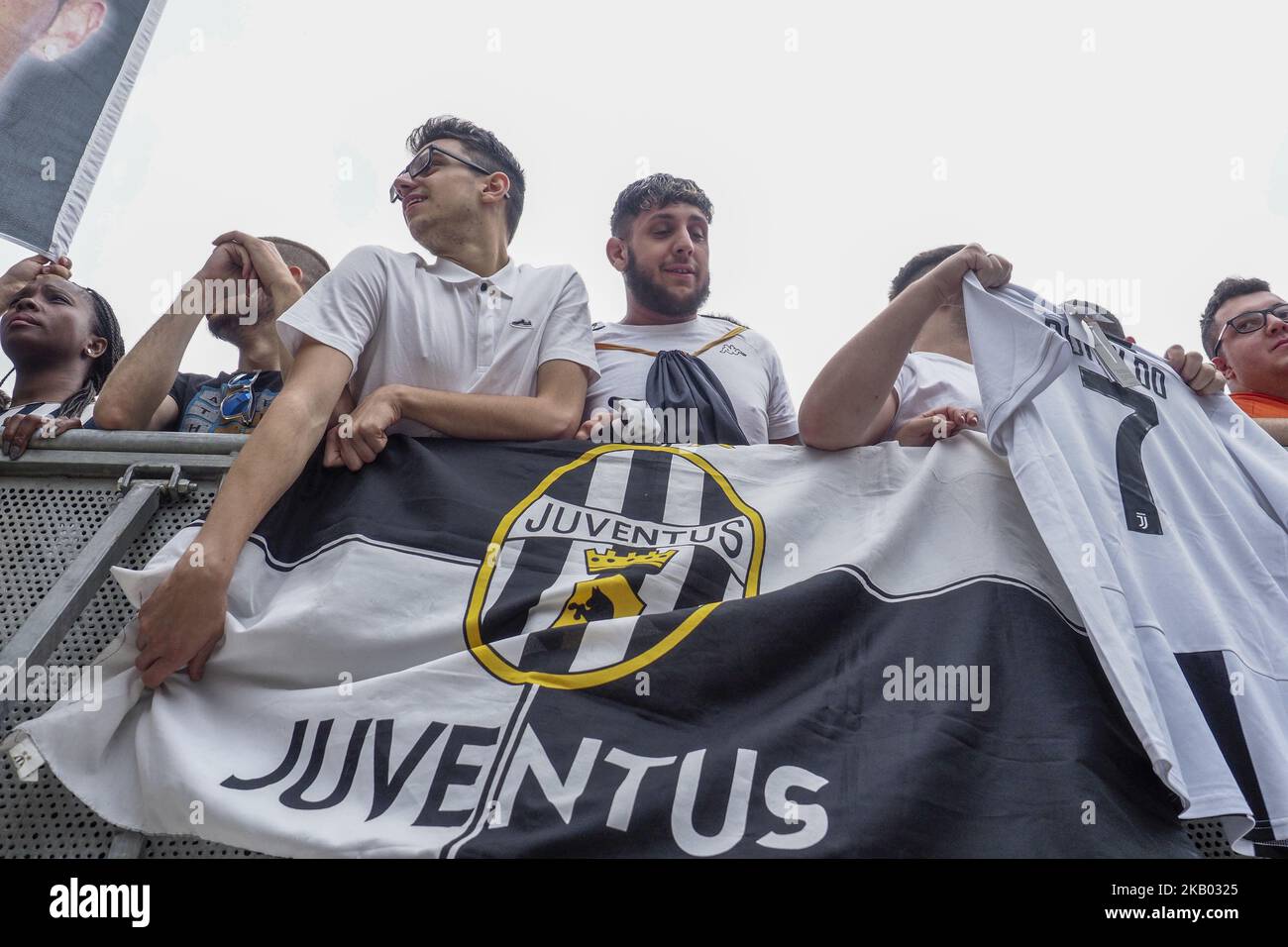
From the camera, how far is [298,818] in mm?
1996

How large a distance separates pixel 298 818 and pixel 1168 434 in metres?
2.31

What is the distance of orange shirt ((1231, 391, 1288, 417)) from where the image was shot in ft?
11.8

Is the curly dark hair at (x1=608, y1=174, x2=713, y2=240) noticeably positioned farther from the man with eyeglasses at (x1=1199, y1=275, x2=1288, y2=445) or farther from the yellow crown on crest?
the man with eyeglasses at (x1=1199, y1=275, x2=1288, y2=445)

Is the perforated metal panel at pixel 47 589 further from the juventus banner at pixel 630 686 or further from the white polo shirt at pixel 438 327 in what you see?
the white polo shirt at pixel 438 327

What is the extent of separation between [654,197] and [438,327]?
1.20 metres

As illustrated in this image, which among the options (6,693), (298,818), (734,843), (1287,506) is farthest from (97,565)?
(1287,506)

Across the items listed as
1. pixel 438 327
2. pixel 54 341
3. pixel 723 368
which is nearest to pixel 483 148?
pixel 438 327

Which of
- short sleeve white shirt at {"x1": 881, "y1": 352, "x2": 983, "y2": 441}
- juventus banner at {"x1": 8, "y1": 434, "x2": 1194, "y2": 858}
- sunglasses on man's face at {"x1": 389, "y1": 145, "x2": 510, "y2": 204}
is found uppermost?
sunglasses on man's face at {"x1": 389, "y1": 145, "x2": 510, "y2": 204}

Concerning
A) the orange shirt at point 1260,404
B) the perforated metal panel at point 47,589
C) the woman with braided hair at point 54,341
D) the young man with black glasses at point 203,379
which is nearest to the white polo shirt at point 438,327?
the young man with black glasses at point 203,379

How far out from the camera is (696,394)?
311 cm

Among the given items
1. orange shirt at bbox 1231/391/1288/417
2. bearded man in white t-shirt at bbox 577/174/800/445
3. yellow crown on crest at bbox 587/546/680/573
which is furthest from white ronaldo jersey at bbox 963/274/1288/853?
yellow crown on crest at bbox 587/546/680/573

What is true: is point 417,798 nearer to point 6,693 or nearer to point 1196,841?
point 6,693

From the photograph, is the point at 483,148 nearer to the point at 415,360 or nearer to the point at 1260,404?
the point at 415,360

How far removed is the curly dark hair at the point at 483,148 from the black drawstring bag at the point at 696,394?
74 cm
